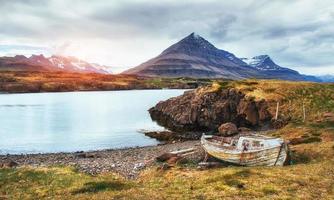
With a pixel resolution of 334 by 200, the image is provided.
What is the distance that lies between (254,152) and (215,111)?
185ft

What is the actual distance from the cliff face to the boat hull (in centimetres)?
4257

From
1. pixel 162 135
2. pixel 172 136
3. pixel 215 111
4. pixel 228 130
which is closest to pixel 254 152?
pixel 228 130

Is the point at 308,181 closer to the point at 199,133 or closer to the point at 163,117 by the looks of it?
the point at 199,133

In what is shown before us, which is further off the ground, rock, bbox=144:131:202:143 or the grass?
the grass

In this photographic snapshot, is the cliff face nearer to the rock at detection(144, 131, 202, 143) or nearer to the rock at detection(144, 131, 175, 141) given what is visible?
the rock at detection(144, 131, 202, 143)

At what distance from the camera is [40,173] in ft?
139

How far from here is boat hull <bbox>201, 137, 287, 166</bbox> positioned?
143 feet

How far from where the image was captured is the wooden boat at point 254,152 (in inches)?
1721

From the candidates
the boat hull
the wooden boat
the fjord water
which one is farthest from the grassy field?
the fjord water

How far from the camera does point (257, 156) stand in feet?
148

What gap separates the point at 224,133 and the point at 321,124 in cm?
2005

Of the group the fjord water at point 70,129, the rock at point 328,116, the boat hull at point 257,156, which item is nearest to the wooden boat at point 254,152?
the boat hull at point 257,156

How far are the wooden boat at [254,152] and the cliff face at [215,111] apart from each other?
4151cm

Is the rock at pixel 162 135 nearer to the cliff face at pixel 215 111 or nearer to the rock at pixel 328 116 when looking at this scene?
the cliff face at pixel 215 111
